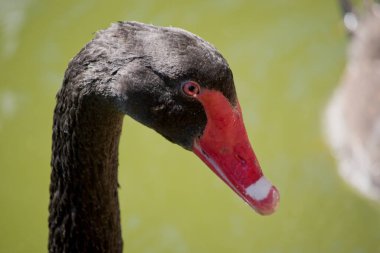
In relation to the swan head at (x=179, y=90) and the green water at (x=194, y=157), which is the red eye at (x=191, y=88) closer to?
the swan head at (x=179, y=90)

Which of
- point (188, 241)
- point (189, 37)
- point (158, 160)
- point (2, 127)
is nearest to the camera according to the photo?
point (189, 37)

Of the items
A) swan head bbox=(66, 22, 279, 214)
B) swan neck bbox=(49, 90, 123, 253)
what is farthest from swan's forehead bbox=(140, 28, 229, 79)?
swan neck bbox=(49, 90, 123, 253)

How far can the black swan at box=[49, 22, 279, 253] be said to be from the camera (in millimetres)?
1707

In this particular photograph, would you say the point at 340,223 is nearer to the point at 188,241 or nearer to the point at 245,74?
the point at 188,241

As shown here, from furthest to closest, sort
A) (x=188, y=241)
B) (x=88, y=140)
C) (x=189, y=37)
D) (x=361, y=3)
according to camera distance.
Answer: (x=361, y=3)
(x=188, y=241)
(x=88, y=140)
(x=189, y=37)

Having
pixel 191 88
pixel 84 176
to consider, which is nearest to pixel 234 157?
pixel 191 88

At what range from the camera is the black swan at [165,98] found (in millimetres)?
1707

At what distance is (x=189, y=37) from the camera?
1.73m

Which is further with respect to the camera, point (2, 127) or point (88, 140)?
point (2, 127)

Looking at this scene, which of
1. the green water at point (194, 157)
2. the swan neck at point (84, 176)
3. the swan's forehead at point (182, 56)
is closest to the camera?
the swan's forehead at point (182, 56)

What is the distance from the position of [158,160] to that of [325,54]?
1.47 m

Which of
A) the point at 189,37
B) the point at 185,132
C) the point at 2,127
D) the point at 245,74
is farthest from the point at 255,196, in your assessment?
the point at 2,127

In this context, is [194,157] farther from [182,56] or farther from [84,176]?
[182,56]

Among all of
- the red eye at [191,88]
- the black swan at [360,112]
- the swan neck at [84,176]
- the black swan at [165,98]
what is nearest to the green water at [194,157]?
the black swan at [360,112]
